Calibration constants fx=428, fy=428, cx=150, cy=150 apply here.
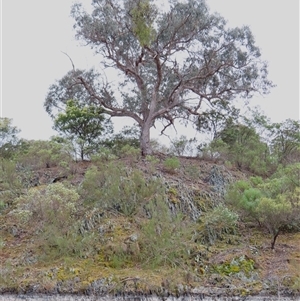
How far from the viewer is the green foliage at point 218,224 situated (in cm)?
817

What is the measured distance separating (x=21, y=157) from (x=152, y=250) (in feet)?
17.3

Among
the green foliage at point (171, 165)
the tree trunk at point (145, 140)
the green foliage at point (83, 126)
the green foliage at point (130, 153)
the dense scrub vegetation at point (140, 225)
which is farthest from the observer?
the tree trunk at point (145, 140)

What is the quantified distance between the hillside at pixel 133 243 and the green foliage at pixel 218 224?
0.06ft

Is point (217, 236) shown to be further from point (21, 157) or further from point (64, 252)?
point (21, 157)

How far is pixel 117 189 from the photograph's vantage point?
28.5ft

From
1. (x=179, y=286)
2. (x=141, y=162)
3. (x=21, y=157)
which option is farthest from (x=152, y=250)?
(x=21, y=157)

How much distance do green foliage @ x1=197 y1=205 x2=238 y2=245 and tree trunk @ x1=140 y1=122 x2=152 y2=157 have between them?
12.6 ft

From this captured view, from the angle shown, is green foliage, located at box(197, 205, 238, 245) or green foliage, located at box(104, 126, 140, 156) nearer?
green foliage, located at box(197, 205, 238, 245)

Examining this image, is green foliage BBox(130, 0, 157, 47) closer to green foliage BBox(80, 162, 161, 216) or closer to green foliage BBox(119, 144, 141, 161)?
green foliage BBox(119, 144, 141, 161)

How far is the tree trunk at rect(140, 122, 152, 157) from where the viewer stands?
1193 centimetres

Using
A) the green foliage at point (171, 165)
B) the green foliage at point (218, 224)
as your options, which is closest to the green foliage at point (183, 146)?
the green foliage at point (171, 165)

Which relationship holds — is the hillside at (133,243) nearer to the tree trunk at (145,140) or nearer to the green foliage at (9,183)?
the green foliage at (9,183)

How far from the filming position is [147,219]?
8195 mm

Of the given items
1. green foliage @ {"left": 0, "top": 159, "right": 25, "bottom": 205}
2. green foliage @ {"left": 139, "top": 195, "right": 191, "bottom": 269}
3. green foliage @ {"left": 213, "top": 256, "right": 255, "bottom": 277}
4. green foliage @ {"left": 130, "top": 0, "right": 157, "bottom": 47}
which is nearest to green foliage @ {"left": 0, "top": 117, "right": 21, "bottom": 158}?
green foliage @ {"left": 0, "top": 159, "right": 25, "bottom": 205}
